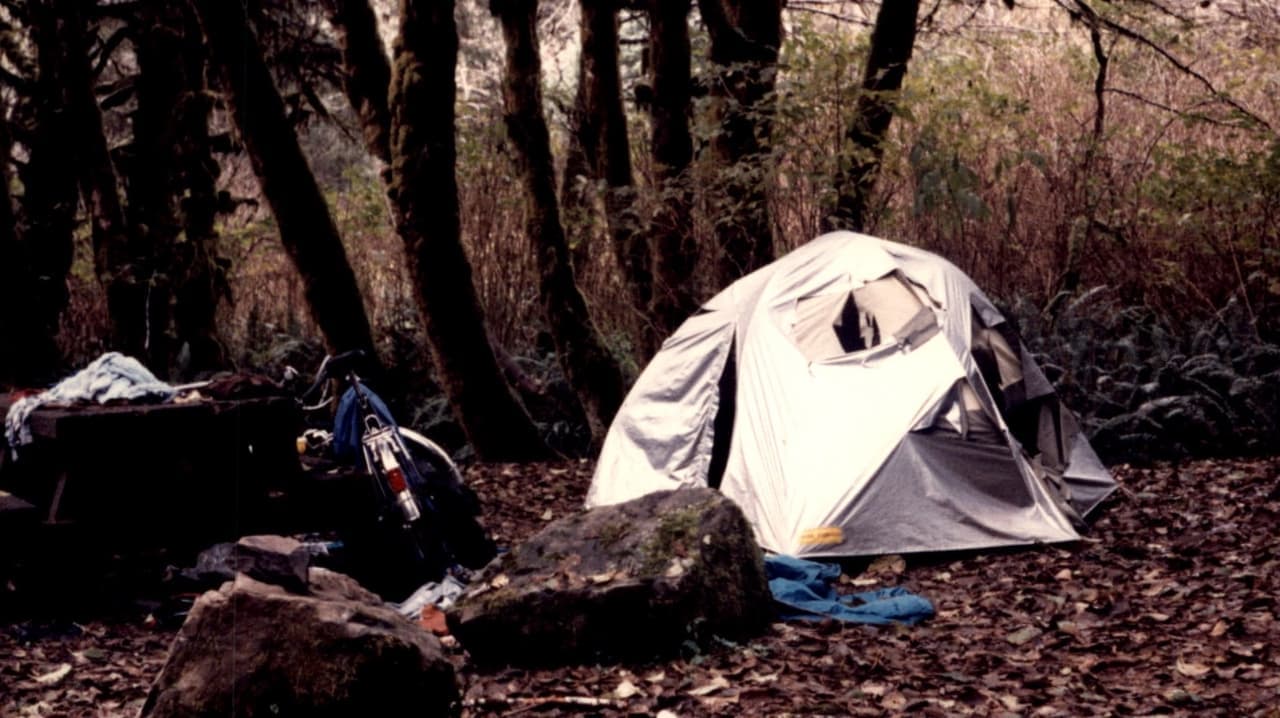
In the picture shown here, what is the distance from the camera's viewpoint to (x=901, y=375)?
8.24m

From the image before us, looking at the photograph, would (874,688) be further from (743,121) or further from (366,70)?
(366,70)

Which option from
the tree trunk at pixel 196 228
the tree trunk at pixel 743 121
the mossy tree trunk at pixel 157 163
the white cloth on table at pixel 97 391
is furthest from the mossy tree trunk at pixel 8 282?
the tree trunk at pixel 743 121

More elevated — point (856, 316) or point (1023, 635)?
point (856, 316)

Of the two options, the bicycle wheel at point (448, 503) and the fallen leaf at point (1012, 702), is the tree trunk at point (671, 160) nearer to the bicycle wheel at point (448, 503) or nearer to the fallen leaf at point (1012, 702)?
the bicycle wheel at point (448, 503)

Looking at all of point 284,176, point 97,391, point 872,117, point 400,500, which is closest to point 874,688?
point 400,500

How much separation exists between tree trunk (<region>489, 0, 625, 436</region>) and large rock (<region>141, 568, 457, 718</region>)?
7.21 m

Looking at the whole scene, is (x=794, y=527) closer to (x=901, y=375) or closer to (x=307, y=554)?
(x=901, y=375)

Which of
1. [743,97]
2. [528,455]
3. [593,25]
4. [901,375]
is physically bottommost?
[528,455]

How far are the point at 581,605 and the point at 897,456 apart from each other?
2.66 m

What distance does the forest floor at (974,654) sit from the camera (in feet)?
17.1

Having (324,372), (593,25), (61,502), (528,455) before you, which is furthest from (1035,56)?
(61,502)

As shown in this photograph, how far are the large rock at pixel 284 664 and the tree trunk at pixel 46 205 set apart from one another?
916cm

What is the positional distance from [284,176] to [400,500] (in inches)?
177

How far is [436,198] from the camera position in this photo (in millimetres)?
10961
